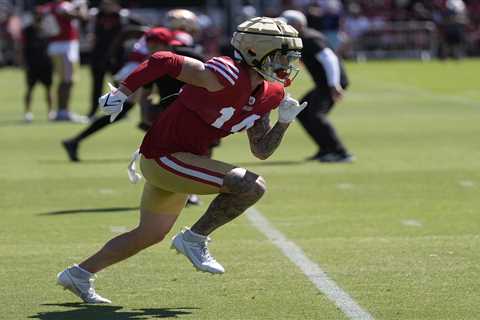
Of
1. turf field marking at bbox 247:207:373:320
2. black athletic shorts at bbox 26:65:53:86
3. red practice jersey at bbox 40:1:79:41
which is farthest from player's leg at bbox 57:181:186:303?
black athletic shorts at bbox 26:65:53:86

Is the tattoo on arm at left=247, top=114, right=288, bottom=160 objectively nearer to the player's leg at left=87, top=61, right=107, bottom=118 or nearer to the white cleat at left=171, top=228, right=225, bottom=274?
the white cleat at left=171, top=228, right=225, bottom=274

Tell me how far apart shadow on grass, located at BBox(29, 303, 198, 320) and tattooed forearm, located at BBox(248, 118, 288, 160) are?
3.49 feet

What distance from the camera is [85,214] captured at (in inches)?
474

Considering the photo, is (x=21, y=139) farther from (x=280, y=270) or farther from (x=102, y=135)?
(x=280, y=270)

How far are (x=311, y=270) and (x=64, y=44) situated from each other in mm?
15117

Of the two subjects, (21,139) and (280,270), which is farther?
(21,139)

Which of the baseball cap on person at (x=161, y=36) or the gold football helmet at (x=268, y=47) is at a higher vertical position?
the gold football helmet at (x=268, y=47)

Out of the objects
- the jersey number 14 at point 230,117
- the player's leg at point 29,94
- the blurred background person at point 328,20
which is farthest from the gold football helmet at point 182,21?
the blurred background person at point 328,20

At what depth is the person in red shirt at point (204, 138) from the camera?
7.68 metres

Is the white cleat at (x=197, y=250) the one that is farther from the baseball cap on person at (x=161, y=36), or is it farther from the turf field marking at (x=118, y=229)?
the baseball cap on person at (x=161, y=36)

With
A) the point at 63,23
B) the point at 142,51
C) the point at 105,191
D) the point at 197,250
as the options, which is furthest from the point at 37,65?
the point at 197,250

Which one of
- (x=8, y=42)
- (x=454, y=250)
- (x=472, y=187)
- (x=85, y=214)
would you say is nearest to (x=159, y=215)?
(x=454, y=250)

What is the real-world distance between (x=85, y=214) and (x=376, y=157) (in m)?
5.87

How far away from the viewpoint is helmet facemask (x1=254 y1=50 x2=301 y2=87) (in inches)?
305
